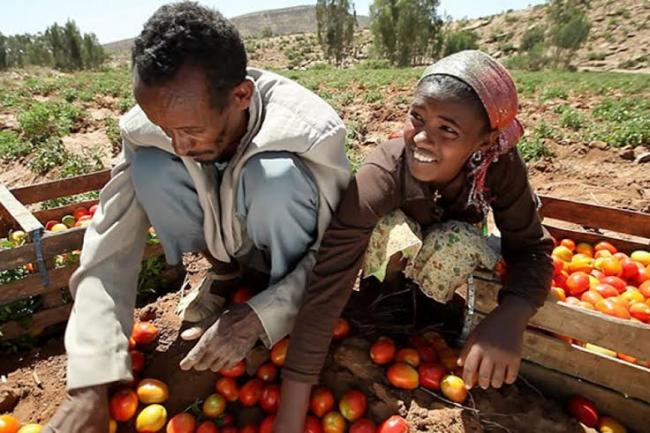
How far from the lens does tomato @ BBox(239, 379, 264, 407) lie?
173 cm

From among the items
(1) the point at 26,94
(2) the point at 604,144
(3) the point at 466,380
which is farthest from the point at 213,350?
(1) the point at 26,94

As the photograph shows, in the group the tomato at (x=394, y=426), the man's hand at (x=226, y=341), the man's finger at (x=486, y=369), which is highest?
the man's hand at (x=226, y=341)

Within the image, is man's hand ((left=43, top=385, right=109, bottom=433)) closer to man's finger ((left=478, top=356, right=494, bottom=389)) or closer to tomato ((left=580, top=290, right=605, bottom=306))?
man's finger ((left=478, top=356, right=494, bottom=389))

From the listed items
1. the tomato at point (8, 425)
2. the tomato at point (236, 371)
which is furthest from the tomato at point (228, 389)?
the tomato at point (8, 425)

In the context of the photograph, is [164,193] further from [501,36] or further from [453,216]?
[501,36]

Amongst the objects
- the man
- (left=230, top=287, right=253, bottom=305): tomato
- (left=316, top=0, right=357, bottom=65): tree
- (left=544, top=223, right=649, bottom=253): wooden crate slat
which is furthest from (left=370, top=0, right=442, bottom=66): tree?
the man

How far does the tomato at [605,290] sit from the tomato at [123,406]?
201 cm

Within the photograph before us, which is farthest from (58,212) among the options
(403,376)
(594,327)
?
(594,327)

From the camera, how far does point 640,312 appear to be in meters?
1.82

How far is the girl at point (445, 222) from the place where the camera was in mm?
1363

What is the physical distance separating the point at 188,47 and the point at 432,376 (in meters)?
1.41

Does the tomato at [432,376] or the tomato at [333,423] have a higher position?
the tomato at [432,376]

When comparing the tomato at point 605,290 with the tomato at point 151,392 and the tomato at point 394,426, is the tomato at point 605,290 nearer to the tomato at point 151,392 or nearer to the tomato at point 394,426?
the tomato at point 394,426

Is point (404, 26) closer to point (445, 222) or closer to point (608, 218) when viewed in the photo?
point (608, 218)
